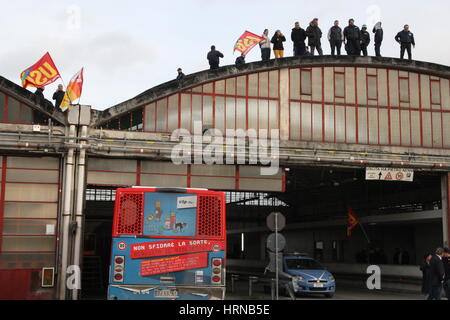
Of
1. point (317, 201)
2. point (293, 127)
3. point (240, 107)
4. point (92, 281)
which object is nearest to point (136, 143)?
point (240, 107)

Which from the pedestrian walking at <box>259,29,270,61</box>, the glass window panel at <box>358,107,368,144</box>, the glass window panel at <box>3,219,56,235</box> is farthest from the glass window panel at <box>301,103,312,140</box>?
the glass window panel at <box>3,219,56,235</box>

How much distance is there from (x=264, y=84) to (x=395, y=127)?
20.5 ft

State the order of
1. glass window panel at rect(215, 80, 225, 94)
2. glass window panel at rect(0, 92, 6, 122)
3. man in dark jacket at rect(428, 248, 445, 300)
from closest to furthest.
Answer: man in dark jacket at rect(428, 248, 445, 300) < glass window panel at rect(0, 92, 6, 122) < glass window panel at rect(215, 80, 225, 94)

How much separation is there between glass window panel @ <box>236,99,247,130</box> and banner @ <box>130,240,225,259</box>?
10.9 meters

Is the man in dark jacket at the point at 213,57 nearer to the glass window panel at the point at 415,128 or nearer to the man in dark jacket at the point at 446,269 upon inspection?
the glass window panel at the point at 415,128

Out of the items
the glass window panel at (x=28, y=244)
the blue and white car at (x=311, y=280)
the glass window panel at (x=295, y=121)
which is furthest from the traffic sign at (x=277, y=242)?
the glass window panel at (x=28, y=244)

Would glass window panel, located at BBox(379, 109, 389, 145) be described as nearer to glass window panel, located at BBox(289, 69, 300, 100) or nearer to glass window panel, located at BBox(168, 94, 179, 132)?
glass window panel, located at BBox(289, 69, 300, 100)

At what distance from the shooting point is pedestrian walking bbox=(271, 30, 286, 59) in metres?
29.6

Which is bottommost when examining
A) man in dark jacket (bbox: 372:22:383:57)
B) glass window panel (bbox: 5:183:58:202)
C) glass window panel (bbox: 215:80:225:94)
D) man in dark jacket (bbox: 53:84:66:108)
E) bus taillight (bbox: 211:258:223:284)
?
bus taillight (bbox: 211:258:223:284)

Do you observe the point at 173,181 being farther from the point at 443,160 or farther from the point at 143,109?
the point at 443,160

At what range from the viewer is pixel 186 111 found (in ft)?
87.9

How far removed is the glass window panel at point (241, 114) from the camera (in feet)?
89.2

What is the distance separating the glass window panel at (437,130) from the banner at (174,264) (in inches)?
640

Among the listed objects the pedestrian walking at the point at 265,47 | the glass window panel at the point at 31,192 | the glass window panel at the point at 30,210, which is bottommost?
the glass window panel at the point at 30,210
